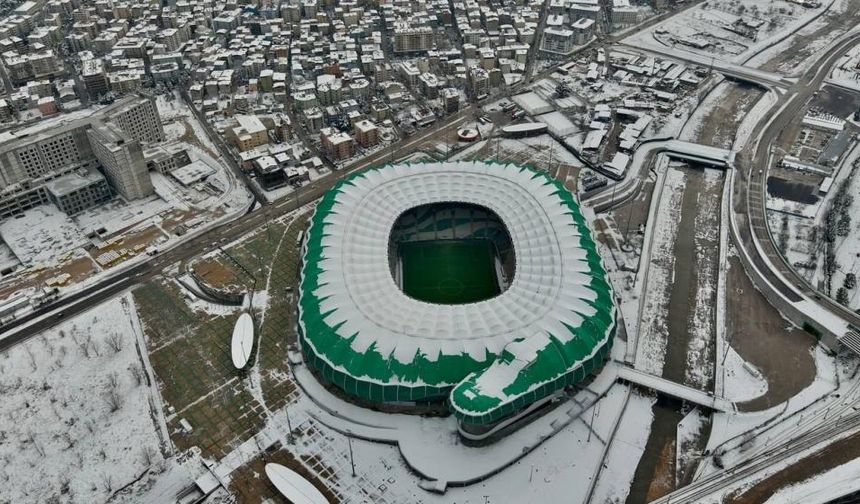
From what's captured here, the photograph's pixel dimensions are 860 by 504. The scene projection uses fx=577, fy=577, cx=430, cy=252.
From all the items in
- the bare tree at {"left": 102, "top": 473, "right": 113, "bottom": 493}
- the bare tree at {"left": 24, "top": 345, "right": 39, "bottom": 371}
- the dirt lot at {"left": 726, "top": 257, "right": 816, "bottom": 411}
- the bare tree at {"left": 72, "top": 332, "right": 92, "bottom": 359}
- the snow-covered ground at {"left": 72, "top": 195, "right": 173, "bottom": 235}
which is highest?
the snow-covered ground at {"left": 72, "top": 195, "right": 173, "bottom": 235}

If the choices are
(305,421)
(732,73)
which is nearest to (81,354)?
(305,421)

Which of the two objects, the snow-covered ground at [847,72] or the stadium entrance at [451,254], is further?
the snow-covered ground at [847,72]

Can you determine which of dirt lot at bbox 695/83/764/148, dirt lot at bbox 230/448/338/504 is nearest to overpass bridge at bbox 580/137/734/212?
dirt lot at bbox 695/83/764/148

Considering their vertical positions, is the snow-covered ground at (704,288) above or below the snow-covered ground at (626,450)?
above

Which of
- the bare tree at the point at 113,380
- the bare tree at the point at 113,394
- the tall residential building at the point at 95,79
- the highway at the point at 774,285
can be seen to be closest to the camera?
the highway at the point at 774,285

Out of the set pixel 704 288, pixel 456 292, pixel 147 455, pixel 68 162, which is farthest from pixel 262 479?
pixel 68 162

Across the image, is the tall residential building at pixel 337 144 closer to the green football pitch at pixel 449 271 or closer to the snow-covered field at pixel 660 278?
the green football pitch at pixel 449 271

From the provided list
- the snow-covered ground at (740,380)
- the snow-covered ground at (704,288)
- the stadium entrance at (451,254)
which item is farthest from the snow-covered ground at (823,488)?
the stadium entrance at (451,254)

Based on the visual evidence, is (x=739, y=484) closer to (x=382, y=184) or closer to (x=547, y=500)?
(x=547, y=500)

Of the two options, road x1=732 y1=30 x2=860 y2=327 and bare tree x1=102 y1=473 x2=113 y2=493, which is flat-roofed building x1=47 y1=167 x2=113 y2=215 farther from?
road x1=732 y1=30 x2=860 y2=327
